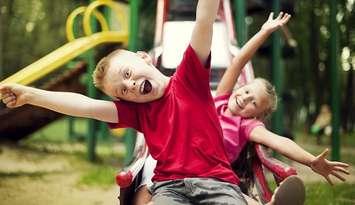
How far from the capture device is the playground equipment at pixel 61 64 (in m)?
1.45

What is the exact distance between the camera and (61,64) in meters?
1.55

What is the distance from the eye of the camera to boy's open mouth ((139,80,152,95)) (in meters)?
0.93

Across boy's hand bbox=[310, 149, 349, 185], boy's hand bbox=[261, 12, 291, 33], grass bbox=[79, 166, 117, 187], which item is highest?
boy's hand bbox=[261, 12, 291, 33]

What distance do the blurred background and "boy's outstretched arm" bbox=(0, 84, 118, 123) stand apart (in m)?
0.37

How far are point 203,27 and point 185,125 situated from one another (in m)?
0.16

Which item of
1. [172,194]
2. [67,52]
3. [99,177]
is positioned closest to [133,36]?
[67,52]

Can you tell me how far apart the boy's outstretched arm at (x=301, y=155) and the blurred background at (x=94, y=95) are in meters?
0.19

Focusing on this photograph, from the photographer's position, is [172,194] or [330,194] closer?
[172,194]

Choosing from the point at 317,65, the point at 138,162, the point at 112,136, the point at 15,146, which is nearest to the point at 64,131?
the point at 112,136

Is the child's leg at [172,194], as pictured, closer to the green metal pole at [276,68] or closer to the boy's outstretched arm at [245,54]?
the boy's outstretched arm at [245,54]

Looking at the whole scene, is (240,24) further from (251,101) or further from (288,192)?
(288,192)

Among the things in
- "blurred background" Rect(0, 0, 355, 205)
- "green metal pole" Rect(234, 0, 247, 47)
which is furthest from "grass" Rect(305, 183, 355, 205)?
"green metal pole" Rect(234, 0, 247, 47)

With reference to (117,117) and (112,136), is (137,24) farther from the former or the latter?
(112,136)

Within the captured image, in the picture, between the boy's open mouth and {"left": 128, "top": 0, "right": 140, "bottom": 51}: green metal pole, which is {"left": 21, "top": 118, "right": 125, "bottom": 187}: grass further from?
the boy's open mouth
